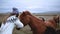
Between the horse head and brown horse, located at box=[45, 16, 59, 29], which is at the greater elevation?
the horse head

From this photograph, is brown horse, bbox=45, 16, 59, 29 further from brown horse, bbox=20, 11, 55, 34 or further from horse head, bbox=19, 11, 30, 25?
horse head, bbox=19, 11, 30, 25

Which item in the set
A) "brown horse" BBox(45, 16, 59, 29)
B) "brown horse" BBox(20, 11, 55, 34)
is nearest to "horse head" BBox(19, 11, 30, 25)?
"brown horse" BBox(20, 11, 55, 34)

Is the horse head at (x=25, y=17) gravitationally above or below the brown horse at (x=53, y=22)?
above

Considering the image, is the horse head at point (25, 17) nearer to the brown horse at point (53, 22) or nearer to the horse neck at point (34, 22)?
the horse neck at point (34, 22)

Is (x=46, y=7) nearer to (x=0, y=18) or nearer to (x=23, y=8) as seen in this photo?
(x=23, y=8)

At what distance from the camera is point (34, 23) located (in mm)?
1426

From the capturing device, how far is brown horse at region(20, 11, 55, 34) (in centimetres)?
141

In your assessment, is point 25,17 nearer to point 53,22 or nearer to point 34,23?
point 34,23

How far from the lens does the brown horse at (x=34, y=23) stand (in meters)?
1.41

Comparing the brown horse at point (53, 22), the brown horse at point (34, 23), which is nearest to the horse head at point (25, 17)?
the brown horse at point (34, 23)

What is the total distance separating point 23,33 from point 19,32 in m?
0.04

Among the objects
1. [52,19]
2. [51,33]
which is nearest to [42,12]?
[52,19]

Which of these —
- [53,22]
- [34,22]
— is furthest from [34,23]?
[53,22]

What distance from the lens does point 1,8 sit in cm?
161
